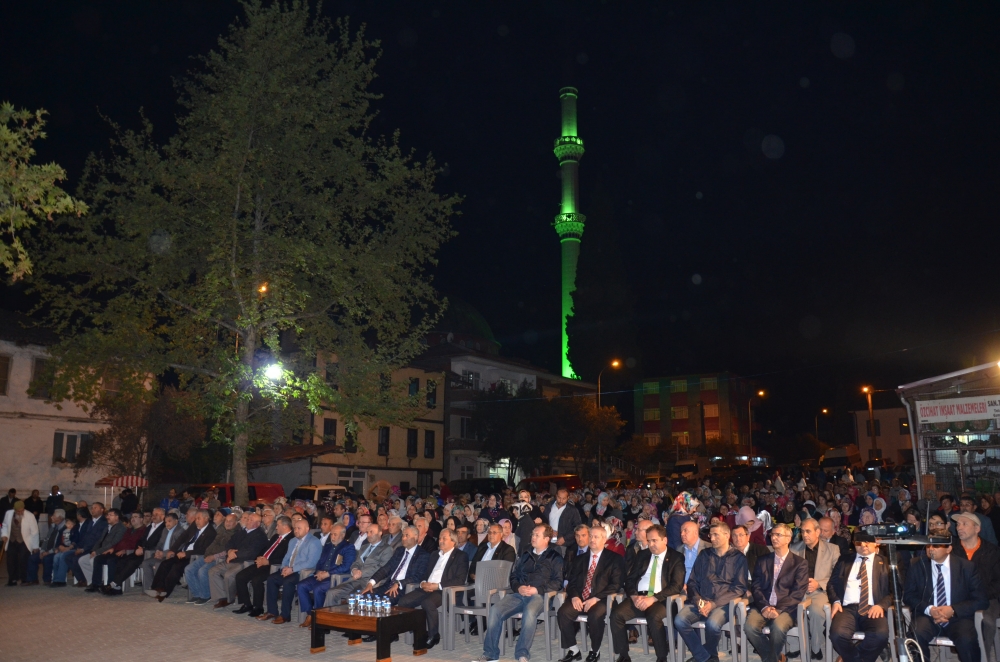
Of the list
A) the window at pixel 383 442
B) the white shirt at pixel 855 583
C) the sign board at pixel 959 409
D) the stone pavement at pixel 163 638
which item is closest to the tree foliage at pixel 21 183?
the stone pavement at pixel 163 638

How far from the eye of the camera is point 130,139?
17.1 meters

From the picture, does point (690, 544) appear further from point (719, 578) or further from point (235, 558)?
point (235, 558)

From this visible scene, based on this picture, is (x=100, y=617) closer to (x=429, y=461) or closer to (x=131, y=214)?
(x=131, y=214)

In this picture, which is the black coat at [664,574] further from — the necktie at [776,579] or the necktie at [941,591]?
the necktie at [941,591]

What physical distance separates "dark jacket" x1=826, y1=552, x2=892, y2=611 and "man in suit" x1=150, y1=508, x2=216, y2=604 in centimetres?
944

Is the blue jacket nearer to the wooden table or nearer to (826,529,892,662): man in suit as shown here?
the wooden table

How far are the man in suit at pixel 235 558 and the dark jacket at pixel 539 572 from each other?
4.41 meters

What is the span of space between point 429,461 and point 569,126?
189 ft

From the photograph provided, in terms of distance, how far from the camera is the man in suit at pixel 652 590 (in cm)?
795

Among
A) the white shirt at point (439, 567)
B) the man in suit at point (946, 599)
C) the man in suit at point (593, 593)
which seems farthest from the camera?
the white shirt at point (439, 567)

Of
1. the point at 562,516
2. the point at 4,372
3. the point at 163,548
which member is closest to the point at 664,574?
the point at 562,516

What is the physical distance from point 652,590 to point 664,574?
0.85ft

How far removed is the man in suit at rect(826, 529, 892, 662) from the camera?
7145 mm

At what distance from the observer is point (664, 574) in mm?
8328
